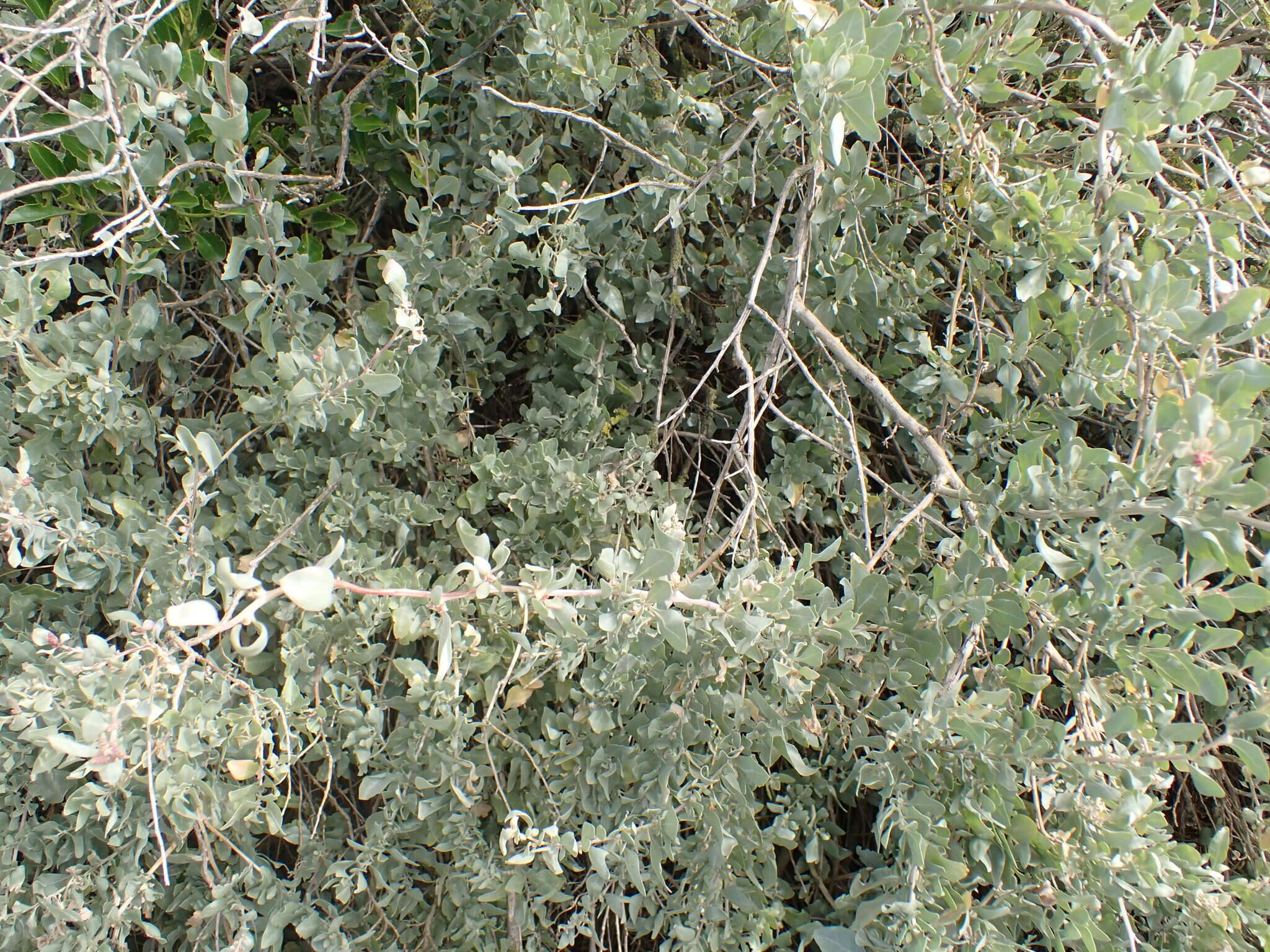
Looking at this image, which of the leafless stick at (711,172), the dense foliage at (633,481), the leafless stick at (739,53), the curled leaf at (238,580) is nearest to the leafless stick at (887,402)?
the dense foliage at (633,481)

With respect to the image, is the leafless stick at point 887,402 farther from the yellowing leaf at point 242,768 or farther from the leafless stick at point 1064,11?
the yellowing leaf at point 242,768

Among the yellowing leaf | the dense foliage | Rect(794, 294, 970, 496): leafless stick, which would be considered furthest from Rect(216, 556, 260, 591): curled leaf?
Rect(794, 294, 970, 496): leafless stick

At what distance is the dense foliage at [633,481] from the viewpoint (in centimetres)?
105

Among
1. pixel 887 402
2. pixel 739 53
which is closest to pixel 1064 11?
pixel 739 53

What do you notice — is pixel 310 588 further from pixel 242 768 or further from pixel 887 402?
pixel 887 402

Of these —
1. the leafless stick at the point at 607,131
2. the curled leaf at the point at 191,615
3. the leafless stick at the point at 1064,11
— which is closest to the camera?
the curled leaf at the point at 191,615

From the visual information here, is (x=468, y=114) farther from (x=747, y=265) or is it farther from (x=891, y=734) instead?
(x=891, y=734)

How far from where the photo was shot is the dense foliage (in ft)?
3.43

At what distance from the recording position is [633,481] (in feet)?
4.63

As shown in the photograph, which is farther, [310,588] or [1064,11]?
[1064,11]

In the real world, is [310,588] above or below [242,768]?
above

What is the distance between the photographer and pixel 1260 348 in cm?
130

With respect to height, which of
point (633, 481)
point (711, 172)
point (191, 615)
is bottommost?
point (633, 481)

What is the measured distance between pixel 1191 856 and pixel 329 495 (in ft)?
4.59
